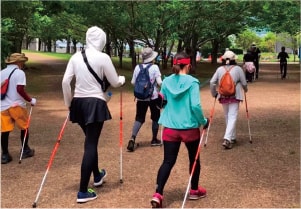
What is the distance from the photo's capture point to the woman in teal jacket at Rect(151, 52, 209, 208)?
4711 mm

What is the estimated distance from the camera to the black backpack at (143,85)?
290 inches

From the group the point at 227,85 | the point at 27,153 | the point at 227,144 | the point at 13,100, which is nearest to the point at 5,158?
the point at 27,153

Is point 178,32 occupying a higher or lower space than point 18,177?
higher

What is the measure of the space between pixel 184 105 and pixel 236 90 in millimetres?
3135

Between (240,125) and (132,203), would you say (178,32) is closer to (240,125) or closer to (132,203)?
(240,125)

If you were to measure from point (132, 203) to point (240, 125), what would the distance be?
5367 mm

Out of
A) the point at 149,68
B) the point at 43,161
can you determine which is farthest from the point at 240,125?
the point at 43,161

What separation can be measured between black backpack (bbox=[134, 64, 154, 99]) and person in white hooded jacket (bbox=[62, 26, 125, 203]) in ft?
7.59

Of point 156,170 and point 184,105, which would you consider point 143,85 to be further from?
point 184,105

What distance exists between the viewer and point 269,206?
4.82 metres

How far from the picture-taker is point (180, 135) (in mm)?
4742

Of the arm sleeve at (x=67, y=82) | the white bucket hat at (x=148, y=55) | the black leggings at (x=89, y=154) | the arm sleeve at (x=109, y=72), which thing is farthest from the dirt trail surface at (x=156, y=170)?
the white bucket hat at (x=148, y=55)

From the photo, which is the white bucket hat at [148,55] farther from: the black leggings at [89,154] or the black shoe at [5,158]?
the black leggings at [89,154]

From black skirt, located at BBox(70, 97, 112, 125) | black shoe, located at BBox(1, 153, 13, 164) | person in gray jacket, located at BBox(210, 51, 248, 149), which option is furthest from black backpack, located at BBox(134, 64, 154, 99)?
black skirt, located at BBox(70, 97, 112, 125)
